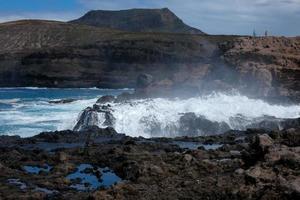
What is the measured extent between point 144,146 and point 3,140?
27.5ft

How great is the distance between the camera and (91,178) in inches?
841

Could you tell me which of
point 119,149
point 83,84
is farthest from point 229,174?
point 83,84

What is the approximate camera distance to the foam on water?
37.0 metres

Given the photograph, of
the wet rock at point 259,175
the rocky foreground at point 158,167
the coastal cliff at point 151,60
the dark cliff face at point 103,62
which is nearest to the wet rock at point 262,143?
the rocky foreground at point 158,167

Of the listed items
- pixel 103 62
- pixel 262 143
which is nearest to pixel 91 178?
pixel 262 143

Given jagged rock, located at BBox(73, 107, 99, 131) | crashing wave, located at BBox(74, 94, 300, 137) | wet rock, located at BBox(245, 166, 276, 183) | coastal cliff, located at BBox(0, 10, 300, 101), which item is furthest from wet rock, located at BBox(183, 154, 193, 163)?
coastal cliff, located at BBox(0, 10, 300, 101)

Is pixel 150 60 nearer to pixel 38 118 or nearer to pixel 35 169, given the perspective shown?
pixel 38 118

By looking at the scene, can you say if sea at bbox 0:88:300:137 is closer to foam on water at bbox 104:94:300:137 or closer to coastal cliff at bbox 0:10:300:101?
foam on water at bbox 104:94:300:137

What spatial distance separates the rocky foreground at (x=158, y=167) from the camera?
50.3ft

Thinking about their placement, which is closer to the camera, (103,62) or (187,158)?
(187,158)

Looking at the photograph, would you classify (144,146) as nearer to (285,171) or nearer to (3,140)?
(3,140)

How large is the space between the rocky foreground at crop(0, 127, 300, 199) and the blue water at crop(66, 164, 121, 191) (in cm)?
11

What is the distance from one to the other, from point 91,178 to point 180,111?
1928cm

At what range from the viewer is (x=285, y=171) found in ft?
49.6
